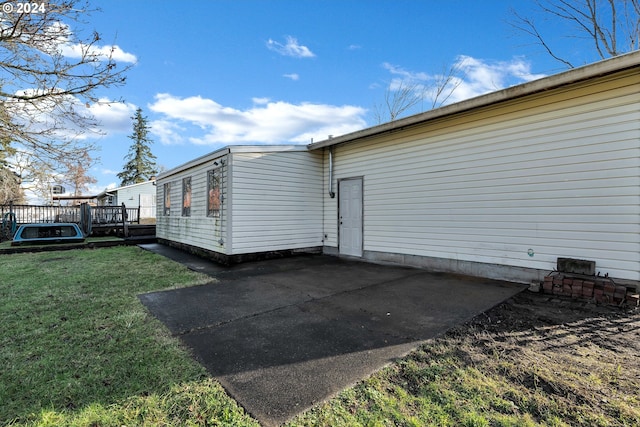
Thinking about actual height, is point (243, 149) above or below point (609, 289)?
above

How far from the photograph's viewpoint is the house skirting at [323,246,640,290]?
4.73 m

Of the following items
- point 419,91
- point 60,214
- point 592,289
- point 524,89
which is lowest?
point 592,289

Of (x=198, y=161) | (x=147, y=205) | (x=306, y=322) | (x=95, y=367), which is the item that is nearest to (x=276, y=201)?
(x=198, y=161)

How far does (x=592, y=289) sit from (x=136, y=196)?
3049 centimetres

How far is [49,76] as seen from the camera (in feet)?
17.7

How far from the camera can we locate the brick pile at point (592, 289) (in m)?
3.70

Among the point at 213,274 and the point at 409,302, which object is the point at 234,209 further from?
the point at 409,302

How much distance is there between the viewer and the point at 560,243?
4512 mm

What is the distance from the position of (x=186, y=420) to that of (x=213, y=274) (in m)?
4.53

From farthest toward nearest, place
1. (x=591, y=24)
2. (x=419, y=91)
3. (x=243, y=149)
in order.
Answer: (x=419, y=91), (x=591, y=24), (x=243, y=149)

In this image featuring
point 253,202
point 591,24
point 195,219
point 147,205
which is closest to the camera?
point 253,202

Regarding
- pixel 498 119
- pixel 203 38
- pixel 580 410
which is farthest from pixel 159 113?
pixel 580 410

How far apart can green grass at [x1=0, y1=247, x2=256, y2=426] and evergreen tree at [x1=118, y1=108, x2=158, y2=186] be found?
3628 cm

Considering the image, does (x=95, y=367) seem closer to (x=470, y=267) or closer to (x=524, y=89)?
(x=470, y=267)
